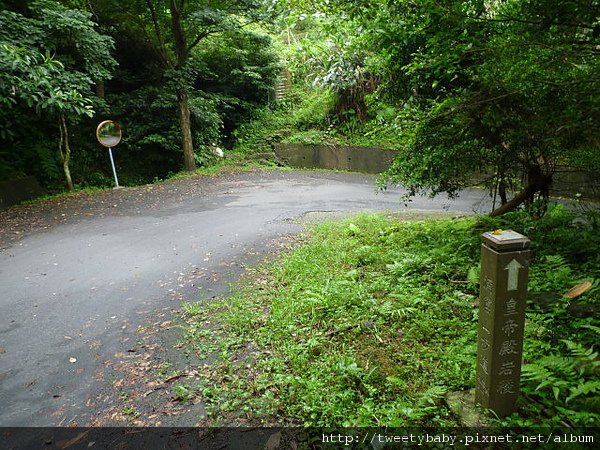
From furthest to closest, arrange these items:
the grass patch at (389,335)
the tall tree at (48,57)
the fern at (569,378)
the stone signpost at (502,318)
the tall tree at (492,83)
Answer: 1. the tall tree at (48,57)
2. the tall tree at (492,83)
3. the grass patch at (389,335)
4. the fern at (569,378)
5. the stone signpost at (502,318)

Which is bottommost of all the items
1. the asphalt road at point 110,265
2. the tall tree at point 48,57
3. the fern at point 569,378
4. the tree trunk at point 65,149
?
the asphalt road at point 110,265

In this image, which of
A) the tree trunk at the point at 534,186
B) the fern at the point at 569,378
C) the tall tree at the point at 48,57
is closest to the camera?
the fern at the point at 569,378

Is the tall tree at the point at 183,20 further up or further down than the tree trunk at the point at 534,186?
further up

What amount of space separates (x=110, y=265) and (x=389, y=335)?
4857 millimetres

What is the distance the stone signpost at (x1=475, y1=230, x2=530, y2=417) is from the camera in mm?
2359

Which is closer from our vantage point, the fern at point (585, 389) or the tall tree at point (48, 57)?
the fern at point (585, 389)

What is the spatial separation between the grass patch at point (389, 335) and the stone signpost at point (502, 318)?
0.21 m

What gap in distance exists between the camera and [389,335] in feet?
12.2

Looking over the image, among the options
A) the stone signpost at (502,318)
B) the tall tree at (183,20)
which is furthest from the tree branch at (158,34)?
the stone signpost at (502,318)

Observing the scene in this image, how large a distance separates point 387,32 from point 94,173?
43.9 ft

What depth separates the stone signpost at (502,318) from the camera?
236 cm

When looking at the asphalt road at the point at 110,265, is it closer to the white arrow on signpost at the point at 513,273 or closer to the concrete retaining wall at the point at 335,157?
the concrete retaining wall at the point at 335,157

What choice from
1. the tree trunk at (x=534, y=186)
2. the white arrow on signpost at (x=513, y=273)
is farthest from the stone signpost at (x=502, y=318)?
the tree trunk at (x=534, y=186)

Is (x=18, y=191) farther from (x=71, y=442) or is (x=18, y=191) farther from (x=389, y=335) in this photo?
(x=389, y=335)
